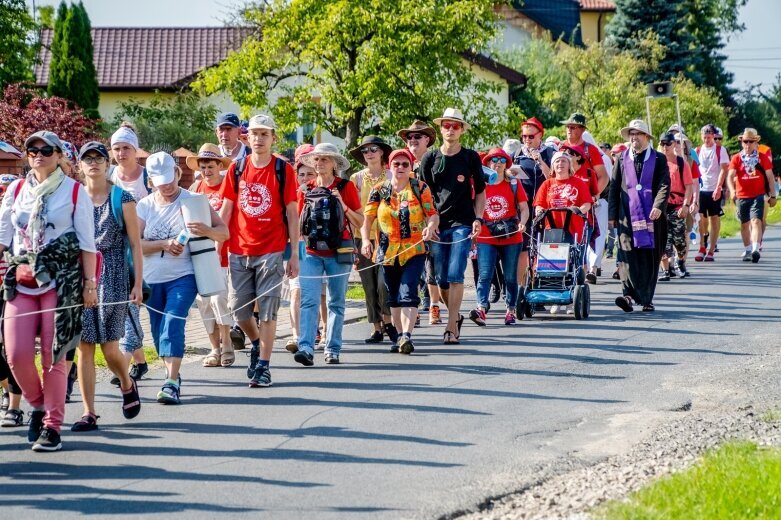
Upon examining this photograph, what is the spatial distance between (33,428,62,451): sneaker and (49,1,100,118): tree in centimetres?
3353

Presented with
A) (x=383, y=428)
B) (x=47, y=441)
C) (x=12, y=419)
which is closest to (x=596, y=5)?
(x=383, y=428)

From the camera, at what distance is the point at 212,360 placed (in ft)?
39.7

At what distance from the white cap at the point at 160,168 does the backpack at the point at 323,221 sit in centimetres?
181

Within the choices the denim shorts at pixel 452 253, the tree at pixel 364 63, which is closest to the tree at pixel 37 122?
the tree at pixel 364 63

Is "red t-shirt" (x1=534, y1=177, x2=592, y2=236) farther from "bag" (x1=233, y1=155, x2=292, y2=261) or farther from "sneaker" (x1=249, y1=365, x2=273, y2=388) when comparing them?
"sneaker" (x1=249, y1=365, x2=273, y2=388)

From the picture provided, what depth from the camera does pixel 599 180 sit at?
53.7 ft

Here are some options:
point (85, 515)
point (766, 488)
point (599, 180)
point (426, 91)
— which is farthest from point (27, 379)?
point (426, 91)

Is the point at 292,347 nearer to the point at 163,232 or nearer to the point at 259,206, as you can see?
the point at 259,206

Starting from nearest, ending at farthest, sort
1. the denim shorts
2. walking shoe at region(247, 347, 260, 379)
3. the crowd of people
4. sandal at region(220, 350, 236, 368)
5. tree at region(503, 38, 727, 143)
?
the crowd of people → walking shoe at region(247, 347, 260, 379) → sandal at region(220, 350, 236, 368) → the denim shorts → tree at region(503, 38, 727, 143)

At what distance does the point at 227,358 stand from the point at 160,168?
2.49 meters

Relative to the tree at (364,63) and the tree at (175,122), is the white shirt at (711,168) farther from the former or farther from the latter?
the tree at (175,122)

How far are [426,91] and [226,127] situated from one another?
37.8ft

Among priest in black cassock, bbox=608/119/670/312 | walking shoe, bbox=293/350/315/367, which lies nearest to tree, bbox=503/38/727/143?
priest in black cassock, bbox=608/119/670/312

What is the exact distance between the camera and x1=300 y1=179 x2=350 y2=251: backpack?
38.5ft
